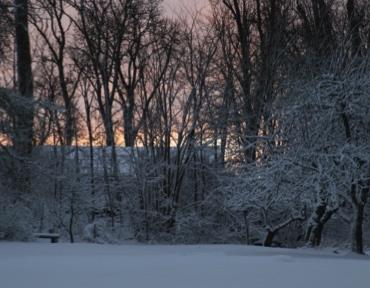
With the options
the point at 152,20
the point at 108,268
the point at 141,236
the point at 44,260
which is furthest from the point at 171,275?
the point at 152,20

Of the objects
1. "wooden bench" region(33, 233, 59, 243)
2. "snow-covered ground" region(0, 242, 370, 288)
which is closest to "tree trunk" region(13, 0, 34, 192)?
"wooden bench" region(33, 233, 59, 243)

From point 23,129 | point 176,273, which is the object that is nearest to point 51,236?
point 23,129

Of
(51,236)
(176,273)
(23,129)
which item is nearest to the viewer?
(176,273)

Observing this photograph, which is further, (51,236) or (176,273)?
(51,236)

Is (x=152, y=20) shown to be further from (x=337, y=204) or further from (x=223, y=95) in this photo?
(x=337, y=204)

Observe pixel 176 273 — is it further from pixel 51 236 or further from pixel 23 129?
pixel 51 236

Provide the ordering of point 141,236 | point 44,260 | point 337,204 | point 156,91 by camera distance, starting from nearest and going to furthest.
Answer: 1. point 44,260
2. point 337,204
3. point 141,236
4. point 156,91

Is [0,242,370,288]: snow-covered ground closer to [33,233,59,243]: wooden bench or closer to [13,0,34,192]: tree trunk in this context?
[13,0,34,192]: tree trunk

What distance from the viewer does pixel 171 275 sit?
20.1ft

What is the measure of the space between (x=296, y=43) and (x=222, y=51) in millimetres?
3370

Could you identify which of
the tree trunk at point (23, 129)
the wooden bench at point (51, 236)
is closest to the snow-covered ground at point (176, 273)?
the tree trunk at point (23, 129)

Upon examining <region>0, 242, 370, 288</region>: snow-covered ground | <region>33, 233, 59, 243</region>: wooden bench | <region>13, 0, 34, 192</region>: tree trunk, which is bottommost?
<region>33, 233, 59, 243</region>: wooden bench

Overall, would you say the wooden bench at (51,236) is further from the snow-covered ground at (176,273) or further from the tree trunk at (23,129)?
the snow-covered ground at (176,273)

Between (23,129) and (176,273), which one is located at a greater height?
(23,129)
